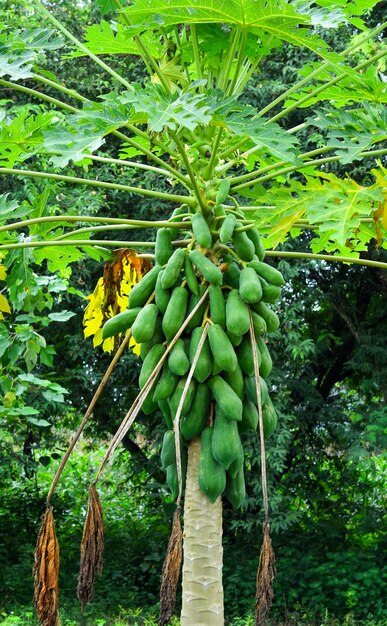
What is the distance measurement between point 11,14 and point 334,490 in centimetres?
440

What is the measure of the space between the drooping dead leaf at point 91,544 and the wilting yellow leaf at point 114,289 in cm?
69

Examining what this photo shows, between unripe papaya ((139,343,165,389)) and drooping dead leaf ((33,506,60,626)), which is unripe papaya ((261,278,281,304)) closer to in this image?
unripe papaya ((139,343,165,389))

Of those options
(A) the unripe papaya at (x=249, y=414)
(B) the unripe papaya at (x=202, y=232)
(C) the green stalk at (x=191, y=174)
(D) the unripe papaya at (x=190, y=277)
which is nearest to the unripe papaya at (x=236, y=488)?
(A) the unripe papaya at (x=249, y=414)

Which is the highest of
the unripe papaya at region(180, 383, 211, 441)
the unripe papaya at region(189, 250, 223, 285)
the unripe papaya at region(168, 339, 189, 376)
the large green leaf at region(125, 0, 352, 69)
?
the large green leaf at region(125, 0, 352, 69)

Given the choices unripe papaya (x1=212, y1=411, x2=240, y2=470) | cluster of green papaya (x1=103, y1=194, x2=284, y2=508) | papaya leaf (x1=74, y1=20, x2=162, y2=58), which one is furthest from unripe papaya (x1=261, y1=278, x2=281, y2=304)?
papaya leaf (x1=74, y1=20, x2=162, y2=58)

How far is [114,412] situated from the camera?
769 centimetres

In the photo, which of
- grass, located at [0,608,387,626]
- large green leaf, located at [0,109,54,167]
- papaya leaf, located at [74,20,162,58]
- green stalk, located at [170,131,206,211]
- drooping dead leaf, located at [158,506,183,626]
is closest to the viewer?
drooping dead leaf, located at [158,506,183,626]

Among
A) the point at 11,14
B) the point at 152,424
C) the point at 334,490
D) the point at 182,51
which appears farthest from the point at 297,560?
the point at 182,51

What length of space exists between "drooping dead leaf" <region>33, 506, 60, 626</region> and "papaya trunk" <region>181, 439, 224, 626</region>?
299mm

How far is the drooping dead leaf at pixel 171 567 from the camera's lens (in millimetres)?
1951

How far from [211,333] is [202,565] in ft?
1.74

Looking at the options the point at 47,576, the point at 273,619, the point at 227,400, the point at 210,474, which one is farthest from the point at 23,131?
the point at 273,619

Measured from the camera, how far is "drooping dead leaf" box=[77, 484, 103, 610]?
2.08 m

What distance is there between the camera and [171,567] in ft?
6.47
